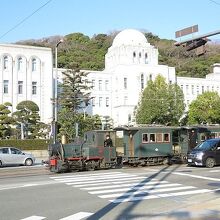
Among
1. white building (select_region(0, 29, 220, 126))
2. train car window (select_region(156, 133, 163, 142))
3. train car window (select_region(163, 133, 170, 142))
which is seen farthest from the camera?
white building (select_region(0, 29, 220, 126))

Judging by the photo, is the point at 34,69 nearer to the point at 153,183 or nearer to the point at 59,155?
the point at 59,155

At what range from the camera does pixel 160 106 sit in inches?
2534

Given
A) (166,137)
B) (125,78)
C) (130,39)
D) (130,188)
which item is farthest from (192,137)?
(130,39)

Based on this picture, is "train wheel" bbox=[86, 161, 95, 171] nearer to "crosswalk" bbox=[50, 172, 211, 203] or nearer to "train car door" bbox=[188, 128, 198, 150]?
"crosswalk" bbox=[50, 172, 211, 203]

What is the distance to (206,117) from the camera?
7412 centimetres

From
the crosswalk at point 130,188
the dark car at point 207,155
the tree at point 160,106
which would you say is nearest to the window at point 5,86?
the tree at point 160,106

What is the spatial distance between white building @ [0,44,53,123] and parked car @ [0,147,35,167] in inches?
1309

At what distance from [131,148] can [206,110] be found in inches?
1906

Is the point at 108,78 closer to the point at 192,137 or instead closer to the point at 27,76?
the point at 27,76

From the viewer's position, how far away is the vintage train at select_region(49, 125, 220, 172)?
2572cm

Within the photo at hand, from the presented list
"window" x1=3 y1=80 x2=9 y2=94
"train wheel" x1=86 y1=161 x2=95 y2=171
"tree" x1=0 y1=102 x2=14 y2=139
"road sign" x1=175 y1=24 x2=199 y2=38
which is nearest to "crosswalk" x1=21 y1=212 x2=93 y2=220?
"road sign" x1=175 y1=24 x2=199 y2=38

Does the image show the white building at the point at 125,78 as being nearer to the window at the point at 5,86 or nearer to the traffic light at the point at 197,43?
the window at the point at 5,86

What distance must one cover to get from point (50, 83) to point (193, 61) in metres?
70.9

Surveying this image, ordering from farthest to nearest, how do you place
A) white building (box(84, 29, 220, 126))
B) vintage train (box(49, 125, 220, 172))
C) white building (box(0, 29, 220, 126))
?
white building (box(84, 29, 220, 126))
white building (box(0, 29, 220, 126))
vintage train (box(49, 125, 220, 172))
